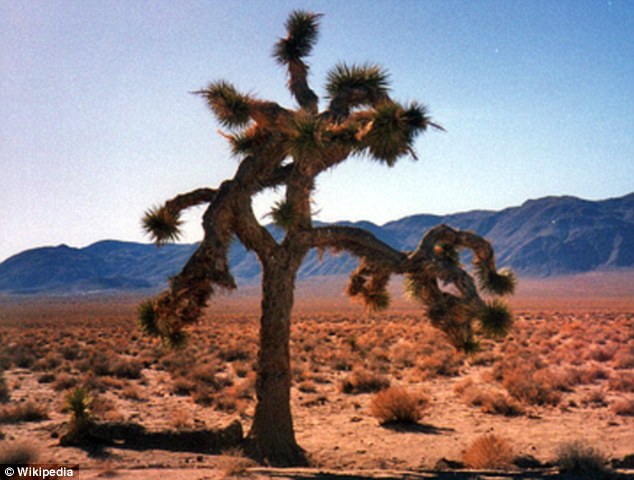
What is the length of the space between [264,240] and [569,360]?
16172 millimetres

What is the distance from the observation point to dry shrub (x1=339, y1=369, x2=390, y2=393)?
16109 mm

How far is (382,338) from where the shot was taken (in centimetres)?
2889

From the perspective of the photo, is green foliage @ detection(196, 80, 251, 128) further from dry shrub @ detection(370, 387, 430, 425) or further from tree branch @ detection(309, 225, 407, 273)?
dry shrub @ detection(370, 387, 430, 425)

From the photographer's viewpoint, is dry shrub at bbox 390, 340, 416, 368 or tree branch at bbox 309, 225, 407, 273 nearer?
tree branch at bbox 309, 225, 407, 273

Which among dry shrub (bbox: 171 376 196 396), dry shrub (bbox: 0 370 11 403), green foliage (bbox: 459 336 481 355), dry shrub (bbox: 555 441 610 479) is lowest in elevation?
dry shrub (bbox: 171 376 196 396)

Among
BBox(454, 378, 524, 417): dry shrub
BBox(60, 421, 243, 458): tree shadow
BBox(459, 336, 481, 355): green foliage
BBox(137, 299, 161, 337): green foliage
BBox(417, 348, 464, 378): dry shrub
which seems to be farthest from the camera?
BBox(417, 348, 464, 378): dry shrub

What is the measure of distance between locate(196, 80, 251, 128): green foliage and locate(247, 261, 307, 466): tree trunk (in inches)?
103

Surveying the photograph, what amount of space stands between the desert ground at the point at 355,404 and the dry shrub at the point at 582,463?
90 mm

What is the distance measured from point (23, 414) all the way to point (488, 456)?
9.85 metres

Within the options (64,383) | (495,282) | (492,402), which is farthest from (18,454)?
(492,402)

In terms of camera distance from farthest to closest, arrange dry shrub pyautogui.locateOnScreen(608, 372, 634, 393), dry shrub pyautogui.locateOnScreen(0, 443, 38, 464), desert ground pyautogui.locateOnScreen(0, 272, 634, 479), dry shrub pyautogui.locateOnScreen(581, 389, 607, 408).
Answer: dry shrub pyautogui.locateOnScreen(608, 372, 634, 393) < dry shrub pyautogui.locateOnScreen(581, 389, 607, 408) < desert ground pyautogui.locateOnScreen(0, 272, 634, 479) < dry shrub pyautogui.locateOnScreen(0, 443, 38, 464)

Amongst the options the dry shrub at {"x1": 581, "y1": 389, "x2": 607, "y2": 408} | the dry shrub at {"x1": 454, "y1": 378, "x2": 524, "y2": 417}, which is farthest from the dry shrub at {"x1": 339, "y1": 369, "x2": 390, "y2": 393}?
the dry shrub at {"x1": 581, "y1": 389, "x2": 607, "y2": 408}

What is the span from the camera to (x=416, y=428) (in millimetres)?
11594

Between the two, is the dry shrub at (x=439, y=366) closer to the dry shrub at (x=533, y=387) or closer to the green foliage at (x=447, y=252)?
the dry shrub at (x=533, y=387)
